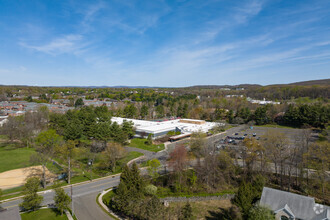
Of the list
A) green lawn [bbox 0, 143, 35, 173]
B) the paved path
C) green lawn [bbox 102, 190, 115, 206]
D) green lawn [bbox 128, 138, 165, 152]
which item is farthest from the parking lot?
green lawn [bbox 0, 143, 35, 173]

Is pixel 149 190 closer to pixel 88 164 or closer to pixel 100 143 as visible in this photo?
pixel 88 164

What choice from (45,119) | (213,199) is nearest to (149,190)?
(213,199)

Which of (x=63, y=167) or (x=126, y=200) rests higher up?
(x=126, y=200)

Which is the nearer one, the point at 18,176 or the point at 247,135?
the point at 18,176

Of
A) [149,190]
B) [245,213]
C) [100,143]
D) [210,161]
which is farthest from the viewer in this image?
[100,143]

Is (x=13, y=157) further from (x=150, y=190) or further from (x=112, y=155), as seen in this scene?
(x=150, y=190)

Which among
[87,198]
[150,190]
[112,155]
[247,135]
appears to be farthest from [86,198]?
[247,135]
